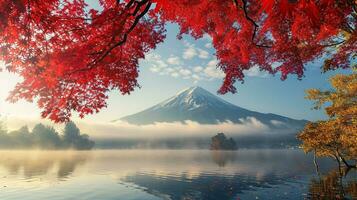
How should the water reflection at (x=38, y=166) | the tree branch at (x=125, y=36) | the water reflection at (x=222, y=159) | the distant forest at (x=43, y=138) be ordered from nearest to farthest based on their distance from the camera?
1. the tree branch at (x=125, y=36)
2. the water reflection at (x=38, y=166)
3. the water reflection at (x=222, y=159)
4. the distant forest at (x=43, y=138)

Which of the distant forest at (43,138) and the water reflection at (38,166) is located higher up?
the distant forest at (43,138)

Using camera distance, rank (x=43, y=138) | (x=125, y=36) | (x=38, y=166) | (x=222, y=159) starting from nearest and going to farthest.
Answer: (x=125, y=36)
(x=38, y=166)
(x=222, y=159)
(x=43, y=138)

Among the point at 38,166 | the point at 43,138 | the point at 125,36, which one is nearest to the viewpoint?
the point at 125,36

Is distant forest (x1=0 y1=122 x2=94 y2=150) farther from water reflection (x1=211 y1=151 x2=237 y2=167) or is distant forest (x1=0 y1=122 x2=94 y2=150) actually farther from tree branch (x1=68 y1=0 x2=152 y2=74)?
tree branch (x1=68 y1=0 x2=152 y2=74)

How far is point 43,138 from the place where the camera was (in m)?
183

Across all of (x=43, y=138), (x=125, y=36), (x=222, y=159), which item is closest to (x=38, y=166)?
(x=222, y=159)

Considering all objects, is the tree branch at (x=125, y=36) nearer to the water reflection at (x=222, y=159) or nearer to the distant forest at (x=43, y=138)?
the water reflection at (x=222, y=159)

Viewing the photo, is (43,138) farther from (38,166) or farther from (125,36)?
(125,36)

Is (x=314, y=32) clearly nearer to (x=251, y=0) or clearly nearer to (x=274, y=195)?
(x=251, y=0)

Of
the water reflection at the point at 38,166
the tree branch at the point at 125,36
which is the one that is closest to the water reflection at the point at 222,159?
the water reflection at the point at 38,166

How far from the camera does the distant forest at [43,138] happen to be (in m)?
169

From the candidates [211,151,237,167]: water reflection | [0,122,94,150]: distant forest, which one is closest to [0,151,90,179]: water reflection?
[211,151,237,167]: water reflection

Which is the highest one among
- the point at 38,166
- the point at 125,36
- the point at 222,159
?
the point at 125,36

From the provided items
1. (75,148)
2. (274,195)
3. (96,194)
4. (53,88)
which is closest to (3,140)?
(75,148)
